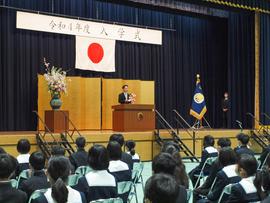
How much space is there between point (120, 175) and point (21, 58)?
27.4 ft

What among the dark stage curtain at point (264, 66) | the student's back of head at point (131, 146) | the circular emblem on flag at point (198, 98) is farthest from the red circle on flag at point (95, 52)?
the student's back of head at point (131, 146)

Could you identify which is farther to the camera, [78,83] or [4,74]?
[78,83]

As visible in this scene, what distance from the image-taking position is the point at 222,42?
1561cm

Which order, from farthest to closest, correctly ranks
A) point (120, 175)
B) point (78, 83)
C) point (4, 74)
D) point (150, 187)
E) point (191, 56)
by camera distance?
point (191, 56), point (78, 83), point (4, 74), point (120, 175), point (150, 187)

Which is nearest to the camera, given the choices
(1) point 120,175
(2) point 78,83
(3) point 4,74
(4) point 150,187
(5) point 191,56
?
(4) point 150,187

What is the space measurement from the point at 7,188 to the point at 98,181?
2.64 feet

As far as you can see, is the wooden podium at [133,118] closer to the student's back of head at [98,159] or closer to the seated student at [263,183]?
the student's back of head at [98,159]

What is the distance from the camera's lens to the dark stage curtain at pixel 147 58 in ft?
38.6

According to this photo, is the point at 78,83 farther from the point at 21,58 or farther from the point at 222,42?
the point at 222,42

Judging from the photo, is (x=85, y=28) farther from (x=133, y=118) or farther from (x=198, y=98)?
(x=198, y=98)

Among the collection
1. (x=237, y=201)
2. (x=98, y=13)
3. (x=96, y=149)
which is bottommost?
(x=237, y=201)

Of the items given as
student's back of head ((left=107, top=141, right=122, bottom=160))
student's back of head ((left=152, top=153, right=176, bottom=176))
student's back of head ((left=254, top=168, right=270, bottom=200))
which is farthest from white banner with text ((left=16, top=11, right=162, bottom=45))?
student's back of head ((left=254, top=168, right=270, bottom=200))

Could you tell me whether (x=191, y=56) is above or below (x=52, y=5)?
below

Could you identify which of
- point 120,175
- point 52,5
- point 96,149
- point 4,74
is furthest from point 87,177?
point 52,5
